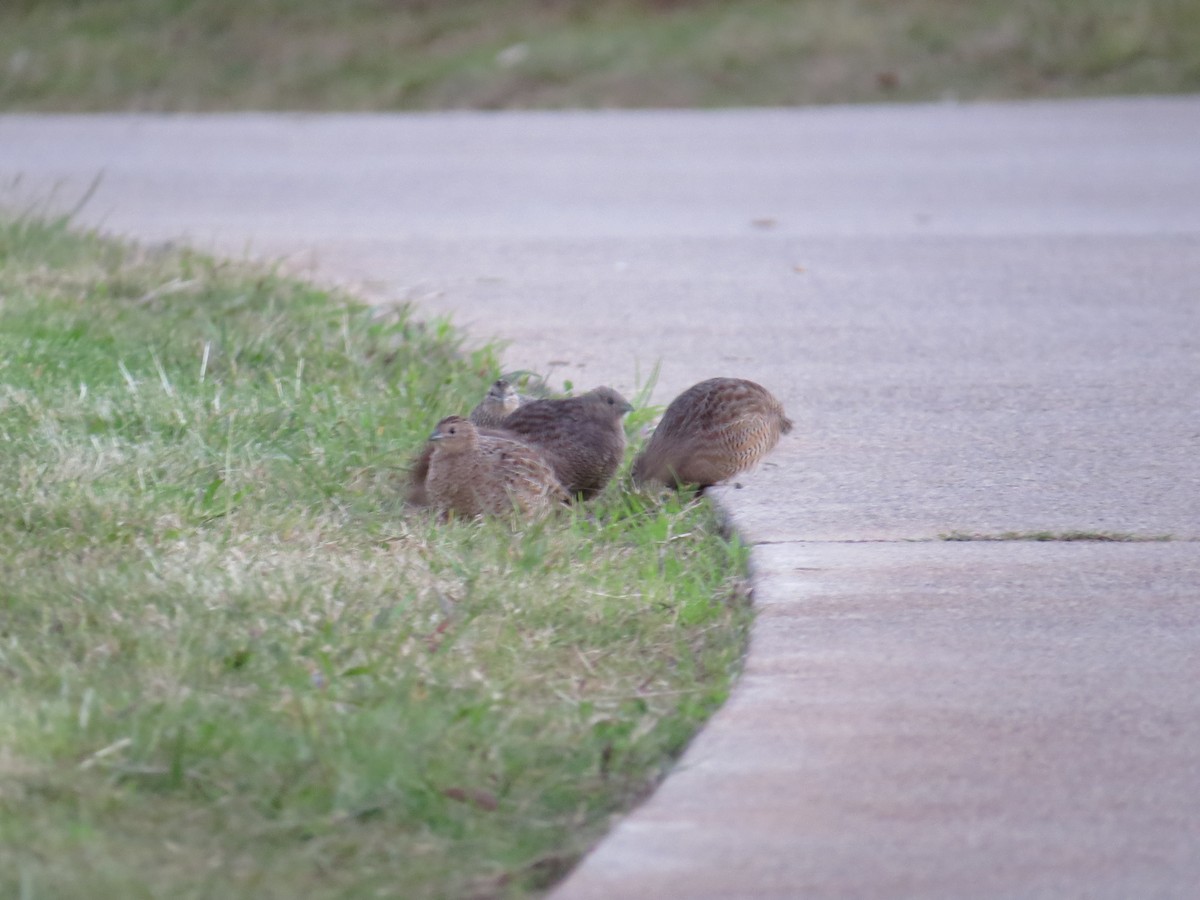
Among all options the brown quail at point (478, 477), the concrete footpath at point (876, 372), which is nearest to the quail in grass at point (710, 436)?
the concrete footpath at point (876, 372)

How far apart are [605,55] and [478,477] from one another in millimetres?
11819

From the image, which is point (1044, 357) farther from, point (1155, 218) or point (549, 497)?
point (1155, 218)

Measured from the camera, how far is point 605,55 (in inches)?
651

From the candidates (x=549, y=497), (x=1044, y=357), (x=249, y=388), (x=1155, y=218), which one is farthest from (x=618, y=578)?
(x=1155, y=218)

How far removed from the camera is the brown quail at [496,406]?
243 inches

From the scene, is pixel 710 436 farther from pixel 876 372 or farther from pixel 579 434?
pixel 876 372

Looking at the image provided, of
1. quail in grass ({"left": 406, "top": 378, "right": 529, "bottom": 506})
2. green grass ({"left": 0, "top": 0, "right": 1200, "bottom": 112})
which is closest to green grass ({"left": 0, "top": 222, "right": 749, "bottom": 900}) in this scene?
quail in grass ({"left": 406, "top": 378, "right": 529, "bottom": 506})

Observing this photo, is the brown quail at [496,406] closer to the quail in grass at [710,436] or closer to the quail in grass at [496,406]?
the quail in grass at [496,406]

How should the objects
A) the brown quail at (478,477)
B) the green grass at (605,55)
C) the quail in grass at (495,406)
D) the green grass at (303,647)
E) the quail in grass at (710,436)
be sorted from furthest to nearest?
the green grass at (605,55)
the quail in grass at (495,406)
the quail in grass at (710,436)
the brown quail at (478,477)
the green grass at (303,647)

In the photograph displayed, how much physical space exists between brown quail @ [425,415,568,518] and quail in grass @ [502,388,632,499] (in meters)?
0.18

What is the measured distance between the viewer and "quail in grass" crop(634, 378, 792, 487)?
221 inches

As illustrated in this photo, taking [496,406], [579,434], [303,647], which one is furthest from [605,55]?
[303,647]

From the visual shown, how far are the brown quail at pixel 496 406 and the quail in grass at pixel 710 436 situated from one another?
1.84 feet

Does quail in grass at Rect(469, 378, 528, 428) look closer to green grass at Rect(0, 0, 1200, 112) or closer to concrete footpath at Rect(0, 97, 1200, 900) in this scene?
concrete footpath at Rect(0, 97, 1200, 900)
